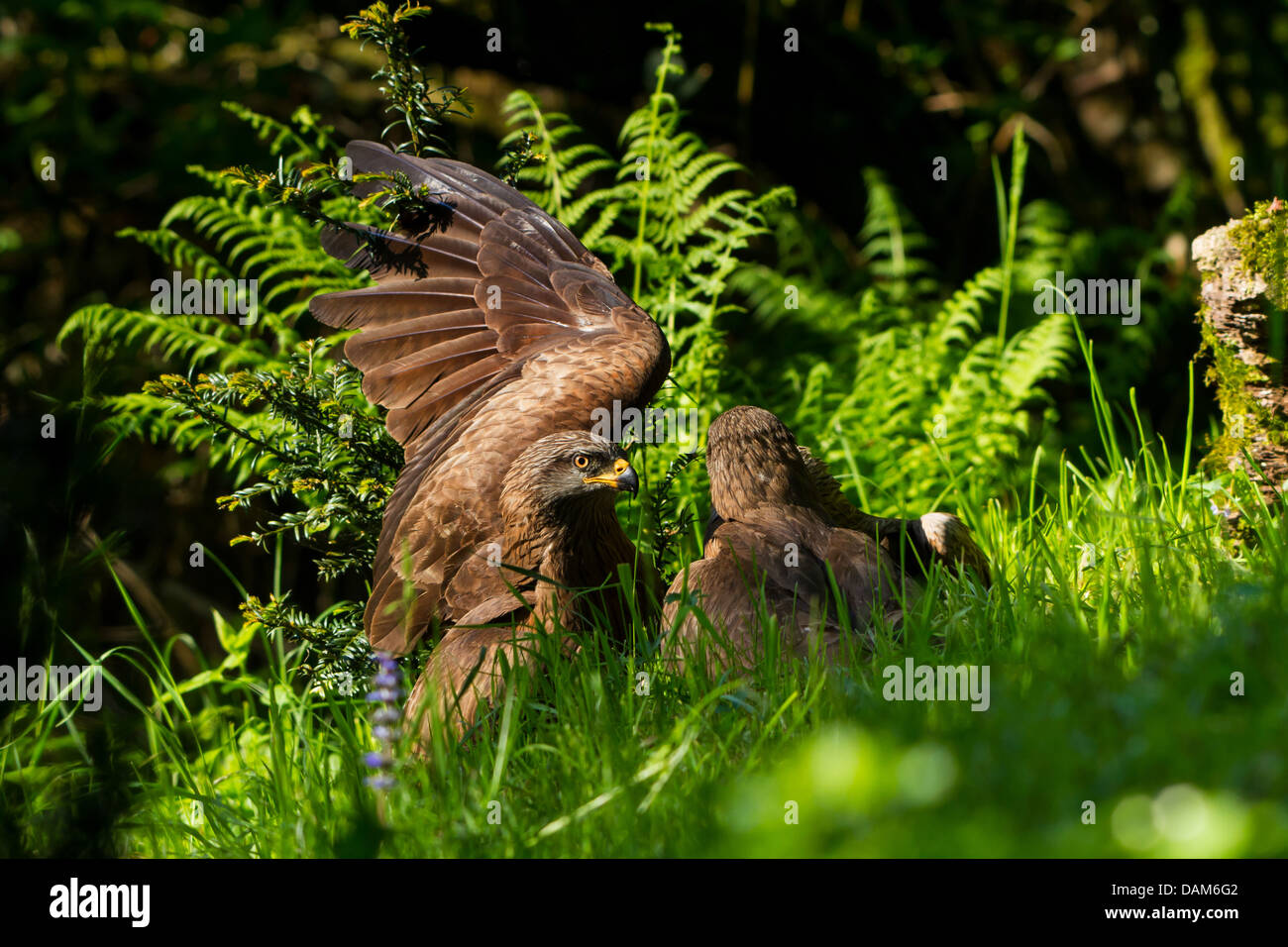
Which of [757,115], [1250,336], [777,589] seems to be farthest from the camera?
[757,115]

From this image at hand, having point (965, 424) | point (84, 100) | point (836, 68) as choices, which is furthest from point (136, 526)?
point (836, 68)

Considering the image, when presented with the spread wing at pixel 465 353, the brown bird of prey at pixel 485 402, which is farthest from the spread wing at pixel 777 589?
the spread wing at pixel 465 353

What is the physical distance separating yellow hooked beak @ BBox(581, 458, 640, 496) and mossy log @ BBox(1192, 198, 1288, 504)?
194 centimetres

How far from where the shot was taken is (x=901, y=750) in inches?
81.0

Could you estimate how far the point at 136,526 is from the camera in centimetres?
299

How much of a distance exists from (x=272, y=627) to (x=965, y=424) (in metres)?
3.45

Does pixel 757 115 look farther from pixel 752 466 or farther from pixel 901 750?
pixel 901 750

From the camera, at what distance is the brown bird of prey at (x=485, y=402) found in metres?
3.61

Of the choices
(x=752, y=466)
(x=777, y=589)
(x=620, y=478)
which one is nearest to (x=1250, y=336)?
(x=752, y=466)

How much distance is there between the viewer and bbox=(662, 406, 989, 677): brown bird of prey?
3.24 meters

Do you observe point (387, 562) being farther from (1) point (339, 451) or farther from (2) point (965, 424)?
(2) point (965, 424)

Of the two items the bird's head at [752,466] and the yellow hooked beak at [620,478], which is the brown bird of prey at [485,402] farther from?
the bird's head at [752,466]

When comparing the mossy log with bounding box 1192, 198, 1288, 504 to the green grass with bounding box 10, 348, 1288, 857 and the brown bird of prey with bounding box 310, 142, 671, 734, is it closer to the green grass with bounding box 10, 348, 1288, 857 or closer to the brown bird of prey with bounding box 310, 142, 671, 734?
the green grass with bounding box 10, 348, 1288, 857

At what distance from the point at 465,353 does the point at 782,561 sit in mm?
1586
